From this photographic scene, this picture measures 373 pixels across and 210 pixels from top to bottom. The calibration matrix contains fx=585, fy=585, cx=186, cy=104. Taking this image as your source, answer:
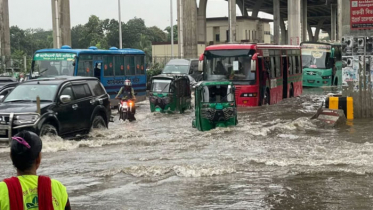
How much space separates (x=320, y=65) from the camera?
1478 inches

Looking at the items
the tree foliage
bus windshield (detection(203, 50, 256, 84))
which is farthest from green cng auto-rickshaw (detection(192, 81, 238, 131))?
the tree foliage

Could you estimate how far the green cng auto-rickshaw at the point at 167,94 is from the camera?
22125 millimetres

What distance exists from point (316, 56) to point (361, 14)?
809 inches

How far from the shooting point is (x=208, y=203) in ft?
25.8

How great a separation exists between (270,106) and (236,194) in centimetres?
1564

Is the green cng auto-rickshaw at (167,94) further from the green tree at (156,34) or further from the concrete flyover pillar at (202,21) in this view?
the green tree at (156,34)

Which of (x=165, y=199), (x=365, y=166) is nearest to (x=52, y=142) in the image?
(x=165, y=199)

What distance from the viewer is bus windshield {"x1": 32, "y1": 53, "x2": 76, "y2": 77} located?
74.7ft

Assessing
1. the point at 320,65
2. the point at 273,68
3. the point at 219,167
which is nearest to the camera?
the point at 219,167

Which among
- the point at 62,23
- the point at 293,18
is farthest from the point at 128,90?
the point at 293,18

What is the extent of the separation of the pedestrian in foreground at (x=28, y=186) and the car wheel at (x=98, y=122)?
11830 millimetres

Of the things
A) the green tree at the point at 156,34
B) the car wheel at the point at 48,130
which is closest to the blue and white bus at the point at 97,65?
the car wheel at the point at 48,130

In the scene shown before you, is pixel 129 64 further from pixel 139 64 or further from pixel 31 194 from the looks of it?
pixel 31 194

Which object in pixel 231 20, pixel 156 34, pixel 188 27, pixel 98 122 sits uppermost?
pixel 156 34
